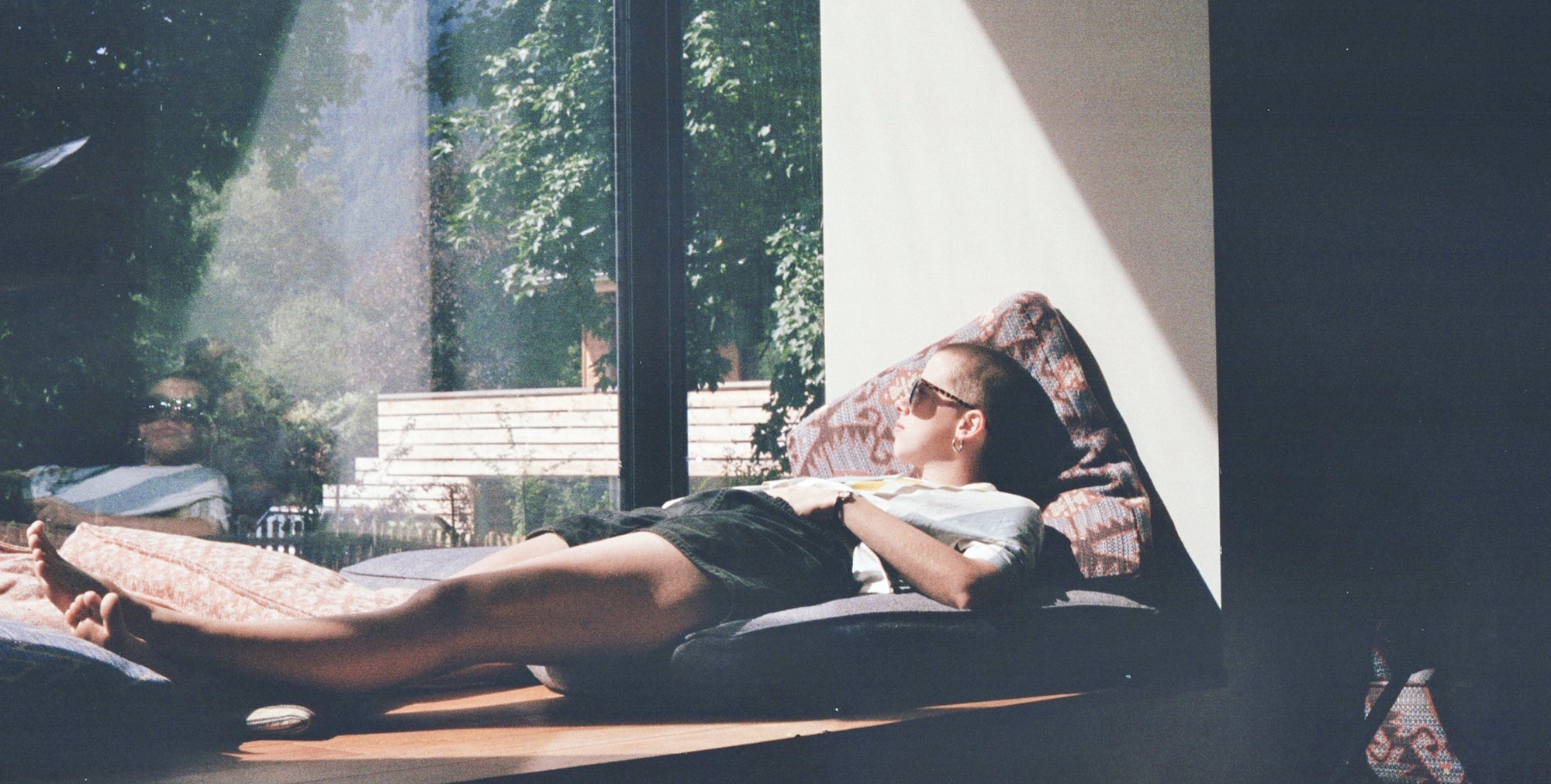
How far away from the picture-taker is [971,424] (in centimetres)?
184

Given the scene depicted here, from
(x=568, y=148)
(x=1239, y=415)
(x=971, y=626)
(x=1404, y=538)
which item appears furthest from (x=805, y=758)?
(x=568, y=148)

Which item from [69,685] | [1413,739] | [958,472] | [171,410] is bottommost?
[1413,739]

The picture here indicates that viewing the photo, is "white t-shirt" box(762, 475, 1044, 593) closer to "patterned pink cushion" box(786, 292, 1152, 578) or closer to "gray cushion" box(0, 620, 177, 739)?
"patterned pink cushion" box(786, 292, 1152, 578)

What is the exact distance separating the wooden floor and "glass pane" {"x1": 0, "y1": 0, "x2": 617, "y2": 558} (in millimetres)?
1420

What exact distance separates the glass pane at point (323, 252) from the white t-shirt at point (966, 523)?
1393mm

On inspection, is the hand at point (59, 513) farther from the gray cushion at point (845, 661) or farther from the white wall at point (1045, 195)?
the white wall at point (1045, 195)

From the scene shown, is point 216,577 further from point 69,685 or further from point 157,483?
point 157,483

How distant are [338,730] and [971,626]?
2.54ft

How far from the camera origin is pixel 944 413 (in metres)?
1.88

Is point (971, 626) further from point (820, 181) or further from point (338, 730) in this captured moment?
point (820, 181)

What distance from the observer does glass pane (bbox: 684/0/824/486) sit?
304 cm

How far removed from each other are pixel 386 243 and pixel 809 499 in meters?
1.63

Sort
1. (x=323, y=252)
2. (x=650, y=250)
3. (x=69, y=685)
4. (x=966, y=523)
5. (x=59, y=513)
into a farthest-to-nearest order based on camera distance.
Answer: (x=650, y=250)
(x=323, y=252)
(x=59, y=513)
(x=966, y=523)
(x=69, y=685)

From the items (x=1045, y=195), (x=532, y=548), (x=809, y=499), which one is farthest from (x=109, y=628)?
(x=1045, y=195)
